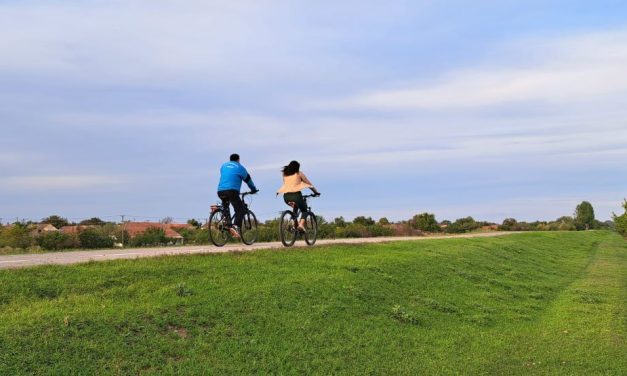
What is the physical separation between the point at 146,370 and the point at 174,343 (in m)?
0.81

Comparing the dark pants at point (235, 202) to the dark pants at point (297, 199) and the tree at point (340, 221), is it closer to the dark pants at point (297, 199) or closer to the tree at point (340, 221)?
the dark pants at point (297, 199)

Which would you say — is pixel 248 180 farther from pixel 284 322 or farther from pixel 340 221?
pixel 340 221

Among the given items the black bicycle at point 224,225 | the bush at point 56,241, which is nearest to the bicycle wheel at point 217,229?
the black bicycle at point 224,225

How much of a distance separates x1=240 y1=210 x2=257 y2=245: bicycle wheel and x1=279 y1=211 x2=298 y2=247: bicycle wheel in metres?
0.90

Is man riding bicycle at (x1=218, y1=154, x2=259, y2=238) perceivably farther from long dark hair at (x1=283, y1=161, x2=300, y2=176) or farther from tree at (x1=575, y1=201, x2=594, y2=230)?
tree at (x1=575, y1=201, x2=594, y2=230)

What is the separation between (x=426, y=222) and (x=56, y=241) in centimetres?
3902

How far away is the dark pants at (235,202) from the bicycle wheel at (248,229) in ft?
0.81

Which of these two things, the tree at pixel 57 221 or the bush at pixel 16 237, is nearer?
the bush at pixel 16 237

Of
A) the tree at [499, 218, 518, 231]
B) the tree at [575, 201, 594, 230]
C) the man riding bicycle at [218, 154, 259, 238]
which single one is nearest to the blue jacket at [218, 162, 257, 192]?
the man riding bicycle at [218, 154, 259, 238]

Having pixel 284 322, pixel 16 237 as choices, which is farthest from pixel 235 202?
pixel 16 237

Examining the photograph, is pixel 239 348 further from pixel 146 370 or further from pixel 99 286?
pixel 99 286

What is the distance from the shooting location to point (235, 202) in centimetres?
1527

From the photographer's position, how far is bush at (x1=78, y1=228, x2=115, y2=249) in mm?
22562

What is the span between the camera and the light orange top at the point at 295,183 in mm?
15539
